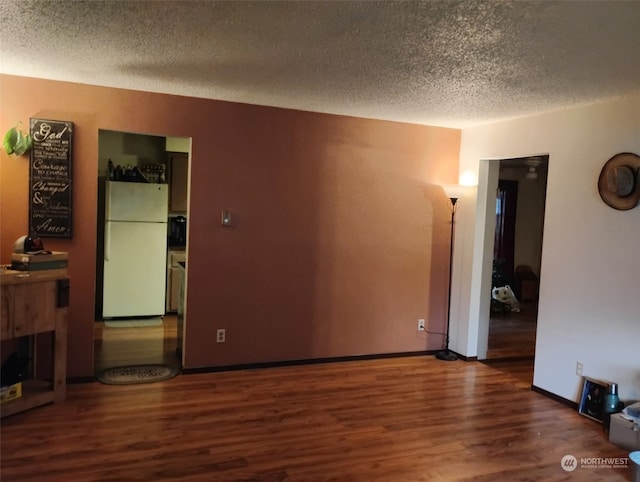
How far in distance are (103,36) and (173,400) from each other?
2.49 metres

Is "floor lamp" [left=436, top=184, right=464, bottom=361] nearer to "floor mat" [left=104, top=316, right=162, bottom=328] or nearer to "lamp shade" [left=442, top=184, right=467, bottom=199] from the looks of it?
"lamp shade" [left=442, top=184, right=467, bottom=199]

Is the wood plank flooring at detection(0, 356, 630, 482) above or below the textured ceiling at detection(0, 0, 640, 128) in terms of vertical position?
below

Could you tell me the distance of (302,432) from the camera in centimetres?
330

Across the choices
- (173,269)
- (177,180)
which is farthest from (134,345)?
(177,180)

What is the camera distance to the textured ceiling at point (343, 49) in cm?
231

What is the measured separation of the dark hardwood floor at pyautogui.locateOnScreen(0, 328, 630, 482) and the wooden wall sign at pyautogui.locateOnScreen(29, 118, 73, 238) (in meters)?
1.27

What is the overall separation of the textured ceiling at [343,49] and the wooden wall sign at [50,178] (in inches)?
15.9

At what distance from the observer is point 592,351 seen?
3.82 m

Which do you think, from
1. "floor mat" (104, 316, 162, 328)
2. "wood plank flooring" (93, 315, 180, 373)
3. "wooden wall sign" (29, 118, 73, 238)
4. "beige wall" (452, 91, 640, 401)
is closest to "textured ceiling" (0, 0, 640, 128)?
Answer: "beige wall" (452, 91, 640, 401)

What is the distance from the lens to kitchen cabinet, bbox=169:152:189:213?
6414mm

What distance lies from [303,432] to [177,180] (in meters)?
4.13

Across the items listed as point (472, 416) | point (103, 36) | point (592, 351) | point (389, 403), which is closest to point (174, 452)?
point (389, 403)

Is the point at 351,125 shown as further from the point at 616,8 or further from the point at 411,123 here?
the point at 616,8
